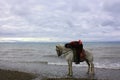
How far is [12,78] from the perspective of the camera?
1334 centimetres

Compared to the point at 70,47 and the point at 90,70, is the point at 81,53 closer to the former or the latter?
the point at 70,47

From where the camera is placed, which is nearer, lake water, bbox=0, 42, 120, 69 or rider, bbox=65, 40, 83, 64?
rider, bbox=65, 40, 83, 64

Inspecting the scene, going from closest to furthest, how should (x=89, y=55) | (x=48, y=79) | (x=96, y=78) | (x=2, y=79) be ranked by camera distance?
(x=2, y=79), (x=48, y=79), (x=96, y=78), (x=89, y=55)

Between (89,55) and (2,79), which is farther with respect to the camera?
(89,55)

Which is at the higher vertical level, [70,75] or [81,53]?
[81,53]

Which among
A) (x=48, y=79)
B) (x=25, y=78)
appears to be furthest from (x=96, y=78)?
(x=25, y=78)

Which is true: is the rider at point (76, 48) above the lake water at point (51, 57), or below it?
above

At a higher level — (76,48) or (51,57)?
(76,48)

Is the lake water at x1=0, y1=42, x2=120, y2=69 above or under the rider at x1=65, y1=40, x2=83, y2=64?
under

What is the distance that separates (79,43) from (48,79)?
3212 mm

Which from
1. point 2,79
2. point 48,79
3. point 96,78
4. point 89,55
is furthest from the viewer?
point 89,55

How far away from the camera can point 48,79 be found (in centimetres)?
1373

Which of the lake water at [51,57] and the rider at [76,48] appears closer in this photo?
the rider at [76,48]

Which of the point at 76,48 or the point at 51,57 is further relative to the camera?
the point at 51,57
